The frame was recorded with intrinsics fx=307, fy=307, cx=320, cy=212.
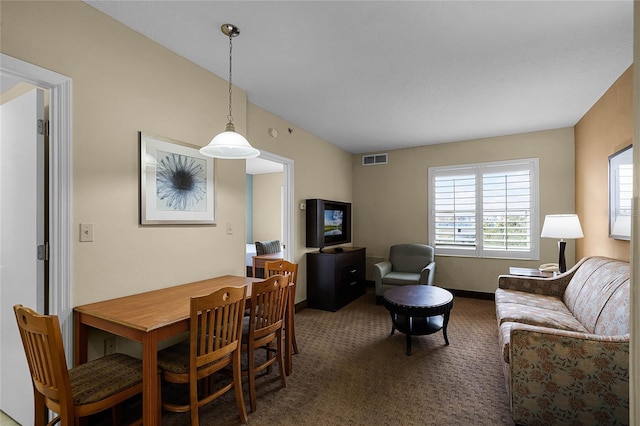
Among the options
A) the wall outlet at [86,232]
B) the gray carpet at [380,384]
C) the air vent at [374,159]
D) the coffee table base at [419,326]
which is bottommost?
the gray carpet at [380,384]

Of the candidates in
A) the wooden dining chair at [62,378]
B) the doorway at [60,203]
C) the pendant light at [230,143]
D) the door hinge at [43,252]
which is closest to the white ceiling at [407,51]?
the pendant light at [230,143]

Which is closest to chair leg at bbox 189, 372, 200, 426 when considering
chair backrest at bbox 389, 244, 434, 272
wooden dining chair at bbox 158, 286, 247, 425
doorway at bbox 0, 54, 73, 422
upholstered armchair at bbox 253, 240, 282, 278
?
wooden dining chair at bbox 158, 286, 247, 425

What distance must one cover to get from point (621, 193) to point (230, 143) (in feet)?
11.1

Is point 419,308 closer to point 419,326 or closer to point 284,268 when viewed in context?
point 419,326

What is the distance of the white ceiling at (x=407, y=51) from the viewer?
203 cm

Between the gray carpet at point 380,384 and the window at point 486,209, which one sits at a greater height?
the window at point 486,209

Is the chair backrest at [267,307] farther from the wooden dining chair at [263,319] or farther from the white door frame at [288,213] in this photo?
the white door frame at [288,213]

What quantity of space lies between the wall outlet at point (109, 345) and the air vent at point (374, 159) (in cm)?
486

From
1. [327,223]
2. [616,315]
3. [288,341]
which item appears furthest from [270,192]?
[616,315]

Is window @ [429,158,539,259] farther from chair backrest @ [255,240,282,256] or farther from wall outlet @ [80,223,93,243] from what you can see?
wall outlet @ [80,223,93,243]

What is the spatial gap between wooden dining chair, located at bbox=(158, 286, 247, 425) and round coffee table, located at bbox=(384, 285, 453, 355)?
1656 millimetres

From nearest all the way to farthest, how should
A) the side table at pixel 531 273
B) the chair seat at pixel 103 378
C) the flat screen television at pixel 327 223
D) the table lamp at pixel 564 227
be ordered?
the chair seat at pixel 103 378
the table lamp at pixel 564 227
the side table at pixel 531 273
the flat screen television at pixel 327 223

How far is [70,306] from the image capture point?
1892 millimetres

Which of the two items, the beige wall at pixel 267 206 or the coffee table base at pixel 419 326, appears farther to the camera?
the beige wall at pixel 267 206
